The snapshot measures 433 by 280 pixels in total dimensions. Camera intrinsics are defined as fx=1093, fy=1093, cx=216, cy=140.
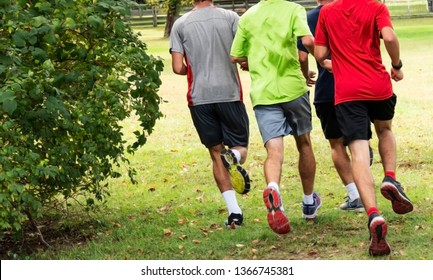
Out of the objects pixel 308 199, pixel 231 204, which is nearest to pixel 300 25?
pixel 308 199

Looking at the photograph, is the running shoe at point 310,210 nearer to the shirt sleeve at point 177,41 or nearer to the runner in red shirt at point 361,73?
the runner in red shirt at point 361,73

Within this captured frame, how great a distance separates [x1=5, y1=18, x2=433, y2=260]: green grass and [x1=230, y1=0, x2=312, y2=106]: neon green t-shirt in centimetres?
106

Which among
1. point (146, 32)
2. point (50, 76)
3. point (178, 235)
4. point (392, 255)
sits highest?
point (50, 76)

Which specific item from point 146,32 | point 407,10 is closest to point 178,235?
point 146,32

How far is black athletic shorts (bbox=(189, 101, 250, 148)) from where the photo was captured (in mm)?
8602

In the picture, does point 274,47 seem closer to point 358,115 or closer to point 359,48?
point 359,48

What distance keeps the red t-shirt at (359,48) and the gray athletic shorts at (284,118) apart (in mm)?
636

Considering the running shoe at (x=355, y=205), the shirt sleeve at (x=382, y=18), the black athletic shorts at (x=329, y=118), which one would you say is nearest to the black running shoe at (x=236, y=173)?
the black athletic shorts at (x=329, y=118)

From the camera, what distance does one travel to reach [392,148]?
311 inches

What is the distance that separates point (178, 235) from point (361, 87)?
1926 mm

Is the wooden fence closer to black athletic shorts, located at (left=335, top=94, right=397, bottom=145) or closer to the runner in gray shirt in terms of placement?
the runner in gray shirt

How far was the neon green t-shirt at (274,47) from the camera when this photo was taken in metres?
8.12

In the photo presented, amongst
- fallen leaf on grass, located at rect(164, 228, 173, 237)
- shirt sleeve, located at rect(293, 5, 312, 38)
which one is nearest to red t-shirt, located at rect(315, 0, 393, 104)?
shirt sleeve, located at rect(293, 5, 312, 38)

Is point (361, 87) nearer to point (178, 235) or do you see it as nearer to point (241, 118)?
point (241, 118)
